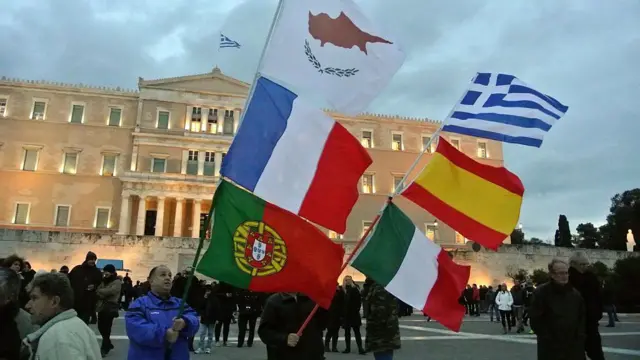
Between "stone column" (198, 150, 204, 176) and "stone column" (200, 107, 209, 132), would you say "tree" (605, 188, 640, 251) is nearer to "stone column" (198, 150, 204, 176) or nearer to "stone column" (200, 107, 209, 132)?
"stone column" (198, 150, 204, 176)

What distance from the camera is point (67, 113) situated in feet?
150

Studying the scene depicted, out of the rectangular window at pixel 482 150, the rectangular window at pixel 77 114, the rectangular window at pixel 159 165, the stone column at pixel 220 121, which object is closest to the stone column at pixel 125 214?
the rectangular window at pixel 159 165

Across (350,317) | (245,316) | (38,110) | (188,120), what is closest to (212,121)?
(188,120)

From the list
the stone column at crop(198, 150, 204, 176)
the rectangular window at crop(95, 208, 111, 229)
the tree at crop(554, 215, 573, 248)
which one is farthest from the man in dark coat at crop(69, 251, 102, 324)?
the tree at crop(554, 215, 573, 248)

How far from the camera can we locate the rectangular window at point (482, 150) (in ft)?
179

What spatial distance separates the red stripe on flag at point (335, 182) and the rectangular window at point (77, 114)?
4741 centimetres

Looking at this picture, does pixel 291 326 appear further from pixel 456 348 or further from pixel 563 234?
pixel 563 234

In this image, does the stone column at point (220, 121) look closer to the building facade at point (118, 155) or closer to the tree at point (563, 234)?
the building facade at point (118, 155)

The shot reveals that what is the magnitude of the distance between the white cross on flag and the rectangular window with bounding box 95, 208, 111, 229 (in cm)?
4413

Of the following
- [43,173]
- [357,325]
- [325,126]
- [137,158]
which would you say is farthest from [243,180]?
[43,173]

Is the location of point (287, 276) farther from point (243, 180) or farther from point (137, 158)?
point (137, 158)

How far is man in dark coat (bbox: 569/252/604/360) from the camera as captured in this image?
19.0ft

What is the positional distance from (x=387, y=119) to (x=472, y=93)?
48.1 meters

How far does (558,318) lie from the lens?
4.77 m
